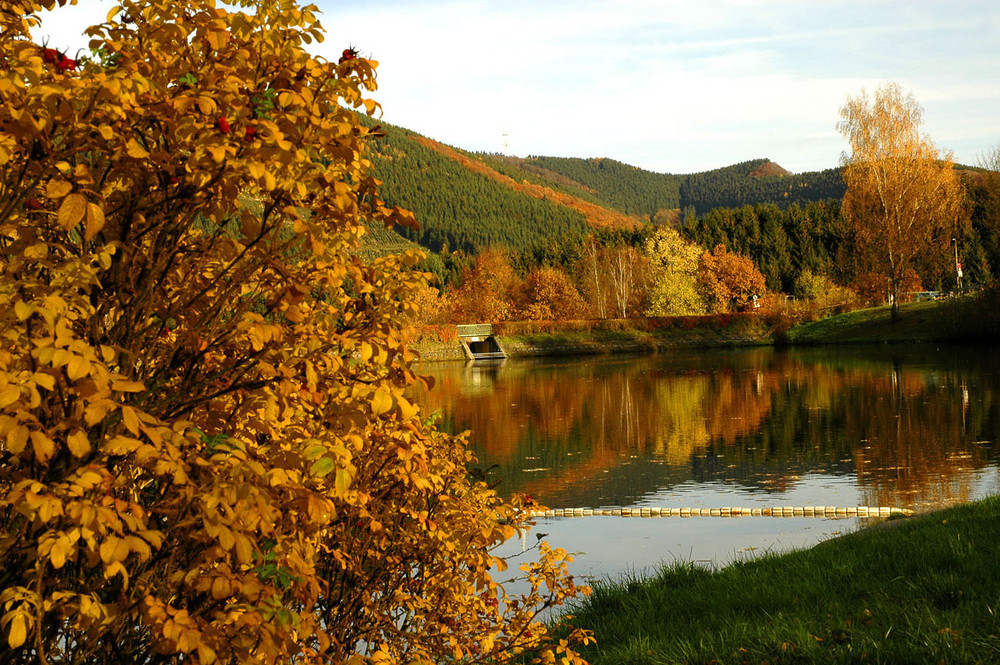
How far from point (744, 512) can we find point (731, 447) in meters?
6.27

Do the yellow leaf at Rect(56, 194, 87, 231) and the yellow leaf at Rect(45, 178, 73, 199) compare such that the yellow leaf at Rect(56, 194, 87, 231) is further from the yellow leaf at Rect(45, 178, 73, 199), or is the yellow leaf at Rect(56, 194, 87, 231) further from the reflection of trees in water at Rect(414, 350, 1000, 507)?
the reflection of trees in water at Rect(414, 350, 1000, 507)

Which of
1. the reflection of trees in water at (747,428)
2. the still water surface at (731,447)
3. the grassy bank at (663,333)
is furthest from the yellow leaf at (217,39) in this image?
the grassy bank at (663,333)

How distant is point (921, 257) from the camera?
2048 inches

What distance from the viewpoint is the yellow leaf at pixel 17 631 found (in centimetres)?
194

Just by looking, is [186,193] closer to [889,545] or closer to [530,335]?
[889,545]

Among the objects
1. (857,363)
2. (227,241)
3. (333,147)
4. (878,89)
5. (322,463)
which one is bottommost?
(857,363)

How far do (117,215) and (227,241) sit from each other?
1.15 ft

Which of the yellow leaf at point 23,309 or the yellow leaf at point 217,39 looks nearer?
the yellow leaf at point 23,309

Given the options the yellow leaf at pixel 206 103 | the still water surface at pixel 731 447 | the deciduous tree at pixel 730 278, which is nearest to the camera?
the yellow leaf at pixel 206 103

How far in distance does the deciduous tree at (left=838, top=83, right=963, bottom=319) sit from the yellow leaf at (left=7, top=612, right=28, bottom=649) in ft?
172

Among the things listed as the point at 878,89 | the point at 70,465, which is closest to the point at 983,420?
the point at 70,465

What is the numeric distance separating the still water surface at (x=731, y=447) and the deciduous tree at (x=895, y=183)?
14535mm

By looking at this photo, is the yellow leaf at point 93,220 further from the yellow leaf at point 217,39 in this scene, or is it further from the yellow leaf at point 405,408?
the yellow leaf at point 405,408

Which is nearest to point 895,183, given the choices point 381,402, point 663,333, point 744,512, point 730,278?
point 663,333
